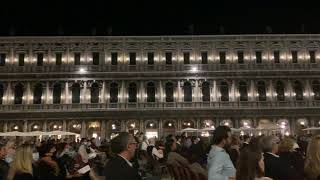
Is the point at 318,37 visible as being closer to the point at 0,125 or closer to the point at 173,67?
the point at 173,67

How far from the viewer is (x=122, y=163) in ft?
17.5

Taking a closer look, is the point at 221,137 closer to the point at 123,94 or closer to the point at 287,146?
the point at 287,146

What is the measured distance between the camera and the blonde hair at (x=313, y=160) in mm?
5195

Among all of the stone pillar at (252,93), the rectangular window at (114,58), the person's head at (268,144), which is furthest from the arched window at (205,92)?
the person's head at (268,144)

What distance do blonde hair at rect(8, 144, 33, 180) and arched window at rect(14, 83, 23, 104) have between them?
127ft

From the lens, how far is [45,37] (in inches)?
1722

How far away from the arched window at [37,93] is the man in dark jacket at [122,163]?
129ft

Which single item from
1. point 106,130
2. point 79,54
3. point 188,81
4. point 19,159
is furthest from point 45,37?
point 19,159

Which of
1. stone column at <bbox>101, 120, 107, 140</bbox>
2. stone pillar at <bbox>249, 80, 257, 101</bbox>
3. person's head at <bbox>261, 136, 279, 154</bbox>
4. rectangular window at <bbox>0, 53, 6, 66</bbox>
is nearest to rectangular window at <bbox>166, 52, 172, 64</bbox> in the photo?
stone pillar at <bbox>249, 80, 257, 101</bbox>

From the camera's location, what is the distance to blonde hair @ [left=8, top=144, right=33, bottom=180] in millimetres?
6051

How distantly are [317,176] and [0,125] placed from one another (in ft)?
136

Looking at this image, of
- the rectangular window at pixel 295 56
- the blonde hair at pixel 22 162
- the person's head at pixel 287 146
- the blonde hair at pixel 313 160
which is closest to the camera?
the blonde hair at pixel 313 160

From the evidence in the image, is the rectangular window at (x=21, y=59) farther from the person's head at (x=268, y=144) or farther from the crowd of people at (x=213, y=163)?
the person's head at (x=268, y=144)

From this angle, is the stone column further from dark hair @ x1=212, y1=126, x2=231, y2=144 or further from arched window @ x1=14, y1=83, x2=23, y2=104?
dark hair @ x1=212, y1=126, x2=231, y2=144
